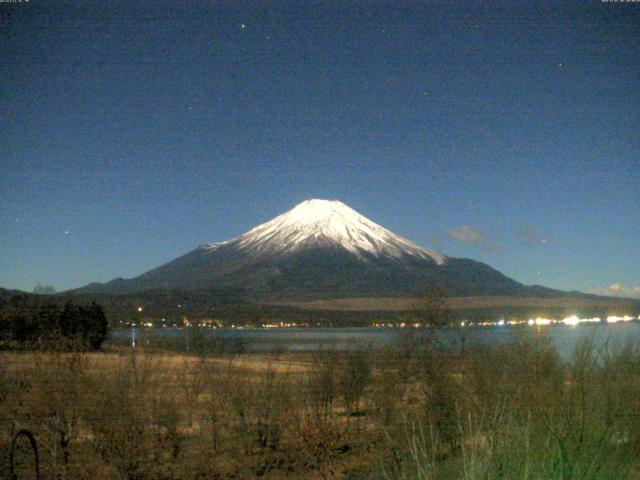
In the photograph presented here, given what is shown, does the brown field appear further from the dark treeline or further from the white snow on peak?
the dark treeline

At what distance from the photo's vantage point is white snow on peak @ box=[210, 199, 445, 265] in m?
173

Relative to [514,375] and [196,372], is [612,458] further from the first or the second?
[196,372]

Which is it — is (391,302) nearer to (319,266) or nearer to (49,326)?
(319,266)

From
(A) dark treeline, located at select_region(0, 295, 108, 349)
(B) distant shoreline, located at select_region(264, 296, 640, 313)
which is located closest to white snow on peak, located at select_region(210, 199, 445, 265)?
(B) distant shoreline, located at select_region(264, 296, 640, 313)

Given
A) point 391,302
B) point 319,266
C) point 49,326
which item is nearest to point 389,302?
point 391,302

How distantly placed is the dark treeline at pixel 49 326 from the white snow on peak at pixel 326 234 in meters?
123

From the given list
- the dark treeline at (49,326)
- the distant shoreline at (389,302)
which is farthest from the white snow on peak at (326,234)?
the dark treeline at (49,326)

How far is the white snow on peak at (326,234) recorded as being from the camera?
173m

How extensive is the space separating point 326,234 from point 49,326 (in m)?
164

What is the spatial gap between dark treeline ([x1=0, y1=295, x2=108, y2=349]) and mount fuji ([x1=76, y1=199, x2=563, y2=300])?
287ft

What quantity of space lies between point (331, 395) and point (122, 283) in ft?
521

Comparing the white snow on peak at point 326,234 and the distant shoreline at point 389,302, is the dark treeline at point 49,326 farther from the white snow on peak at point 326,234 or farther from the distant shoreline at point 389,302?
the white snow on peak at point 326,234

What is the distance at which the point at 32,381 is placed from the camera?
475 inches

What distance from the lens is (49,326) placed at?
16906 mm
